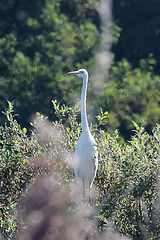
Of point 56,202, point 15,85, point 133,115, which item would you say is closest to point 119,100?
point 133,115

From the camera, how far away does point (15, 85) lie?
9.82m

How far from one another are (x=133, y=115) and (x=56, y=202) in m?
4.96

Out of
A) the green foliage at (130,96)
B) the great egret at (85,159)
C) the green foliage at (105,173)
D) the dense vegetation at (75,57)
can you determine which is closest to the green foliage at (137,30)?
the dense vegetation at (75,57)

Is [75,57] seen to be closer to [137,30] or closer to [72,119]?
[137,30]

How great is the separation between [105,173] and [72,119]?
591 mm

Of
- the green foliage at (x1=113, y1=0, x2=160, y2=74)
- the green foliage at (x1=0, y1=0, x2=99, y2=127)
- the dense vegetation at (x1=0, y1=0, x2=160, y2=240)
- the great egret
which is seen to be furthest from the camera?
the green foliage at (x1=113, y1=0, x2=160, y2=74)

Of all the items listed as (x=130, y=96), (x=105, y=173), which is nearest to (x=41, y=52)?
(x=130, y=96)

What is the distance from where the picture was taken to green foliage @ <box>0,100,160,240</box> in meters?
4.82

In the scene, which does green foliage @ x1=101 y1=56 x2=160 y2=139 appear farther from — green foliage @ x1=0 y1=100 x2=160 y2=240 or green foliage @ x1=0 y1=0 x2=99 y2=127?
green foliage @ x1=0 y1=100 x2=160 y2=240

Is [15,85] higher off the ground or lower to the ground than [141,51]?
lower

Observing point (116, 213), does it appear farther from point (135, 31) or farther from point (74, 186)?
point (135, 31)

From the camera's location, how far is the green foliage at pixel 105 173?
15.8 ft

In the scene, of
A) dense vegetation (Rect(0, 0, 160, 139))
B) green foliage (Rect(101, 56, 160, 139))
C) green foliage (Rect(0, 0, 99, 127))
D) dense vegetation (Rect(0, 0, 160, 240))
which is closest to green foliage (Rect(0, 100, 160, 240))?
dense vegetation (Rect(0, 0, 160, 240))

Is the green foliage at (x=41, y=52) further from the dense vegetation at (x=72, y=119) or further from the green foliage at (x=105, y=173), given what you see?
the green foliage at (x=105, y=173)
